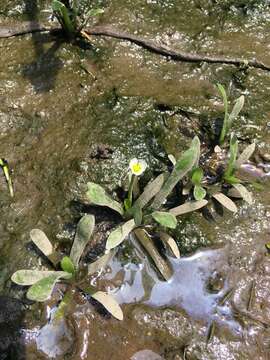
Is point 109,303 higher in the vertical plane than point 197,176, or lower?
lower

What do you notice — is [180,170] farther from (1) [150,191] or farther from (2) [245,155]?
(2) [245,155]

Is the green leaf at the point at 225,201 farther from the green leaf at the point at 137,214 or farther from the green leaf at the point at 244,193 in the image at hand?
the green leaf at the point at 137,214

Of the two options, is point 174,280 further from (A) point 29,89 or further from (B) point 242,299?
(A) point 29,89

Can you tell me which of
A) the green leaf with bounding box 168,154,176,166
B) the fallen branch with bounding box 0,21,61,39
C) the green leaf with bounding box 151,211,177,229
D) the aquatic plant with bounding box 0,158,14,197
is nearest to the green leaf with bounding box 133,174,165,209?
the green leaf with bounding box 151,211,177,229

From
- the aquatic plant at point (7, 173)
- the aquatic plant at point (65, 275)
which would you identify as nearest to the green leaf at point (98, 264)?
the aquatic plant at point (65, 275)

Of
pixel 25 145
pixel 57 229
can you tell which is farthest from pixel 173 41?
pixel 57 229

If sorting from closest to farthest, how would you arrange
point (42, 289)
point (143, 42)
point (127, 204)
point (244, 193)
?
point (42, 289)
point (127, 204)
point (244, 193)
point (143, 42)

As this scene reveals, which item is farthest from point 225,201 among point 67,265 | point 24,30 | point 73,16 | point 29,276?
point 24,30
